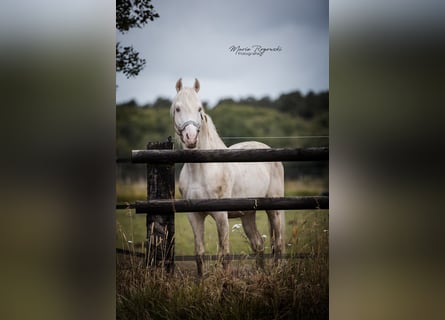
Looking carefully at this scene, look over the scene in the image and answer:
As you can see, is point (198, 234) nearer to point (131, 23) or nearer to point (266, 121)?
point (266, 121)

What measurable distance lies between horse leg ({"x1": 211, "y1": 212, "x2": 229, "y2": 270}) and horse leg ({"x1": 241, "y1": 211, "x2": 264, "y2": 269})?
119 mm

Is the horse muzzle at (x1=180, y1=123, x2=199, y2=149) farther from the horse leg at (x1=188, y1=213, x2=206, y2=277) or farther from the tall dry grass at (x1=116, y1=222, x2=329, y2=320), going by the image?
the tall dry grass at (x1=116, y1=222, x2=329, y2=320)

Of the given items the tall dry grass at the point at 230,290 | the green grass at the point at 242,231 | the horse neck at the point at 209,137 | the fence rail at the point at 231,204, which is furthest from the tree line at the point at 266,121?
the tall dry grass at the point at 230,290

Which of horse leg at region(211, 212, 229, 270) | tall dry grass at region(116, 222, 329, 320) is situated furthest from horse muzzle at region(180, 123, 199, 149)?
tall dry grass at region(116, 222, 329, 320)

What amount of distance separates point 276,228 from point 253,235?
0.52ft

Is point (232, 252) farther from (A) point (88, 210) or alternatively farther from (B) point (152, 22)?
(B) point (152, 22)

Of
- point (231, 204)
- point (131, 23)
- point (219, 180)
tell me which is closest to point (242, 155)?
point (219, 180)

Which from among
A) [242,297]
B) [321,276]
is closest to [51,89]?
[242,297]

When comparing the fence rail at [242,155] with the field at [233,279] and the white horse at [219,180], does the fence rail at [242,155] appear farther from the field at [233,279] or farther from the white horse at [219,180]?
the field at [233,279]

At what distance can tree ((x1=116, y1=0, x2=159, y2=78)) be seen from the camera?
3.57m

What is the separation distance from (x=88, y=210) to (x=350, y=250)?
1.71m

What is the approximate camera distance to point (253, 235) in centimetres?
367

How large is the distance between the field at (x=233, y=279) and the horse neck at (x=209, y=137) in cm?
47

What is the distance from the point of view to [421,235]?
3678 millimetres
